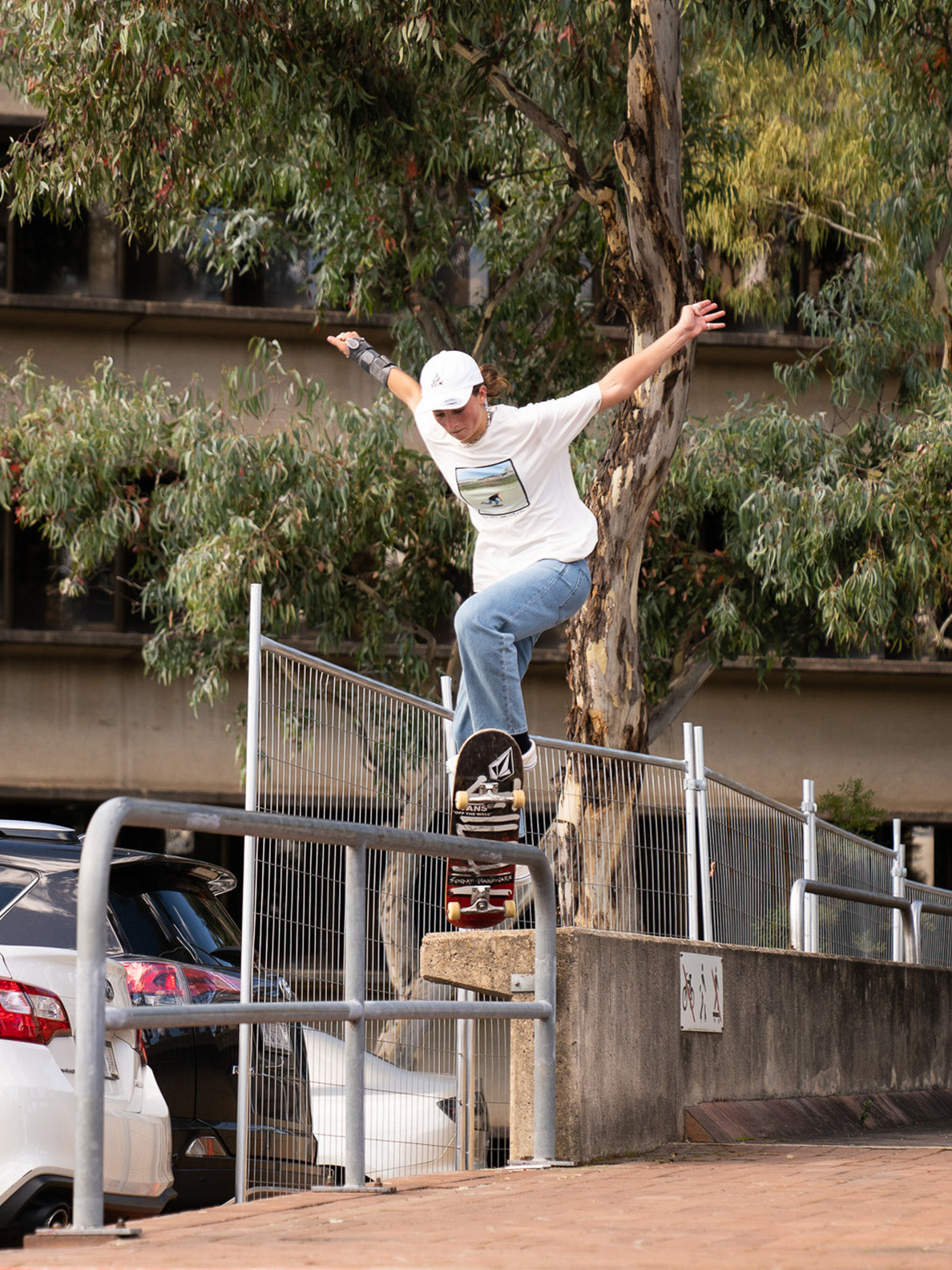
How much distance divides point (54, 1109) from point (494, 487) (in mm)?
2710

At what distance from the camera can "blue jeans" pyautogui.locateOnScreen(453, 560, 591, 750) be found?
6.38m

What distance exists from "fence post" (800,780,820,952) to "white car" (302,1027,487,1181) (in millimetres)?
3511

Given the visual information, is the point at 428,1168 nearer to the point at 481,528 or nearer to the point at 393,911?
the point at 393,911

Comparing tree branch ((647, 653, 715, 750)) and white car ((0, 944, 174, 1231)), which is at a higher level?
tree branch ((647, 653, 715, 750))

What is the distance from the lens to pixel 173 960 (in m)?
7.64

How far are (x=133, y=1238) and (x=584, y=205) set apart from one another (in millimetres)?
12383

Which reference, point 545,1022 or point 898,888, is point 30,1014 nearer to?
point 545,1022

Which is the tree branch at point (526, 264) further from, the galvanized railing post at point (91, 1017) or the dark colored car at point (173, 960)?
the galvanized railing post at point (91, 1017)

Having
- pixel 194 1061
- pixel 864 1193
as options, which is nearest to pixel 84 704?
pixel 194 1061

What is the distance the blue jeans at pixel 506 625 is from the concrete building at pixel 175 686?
13291 mm

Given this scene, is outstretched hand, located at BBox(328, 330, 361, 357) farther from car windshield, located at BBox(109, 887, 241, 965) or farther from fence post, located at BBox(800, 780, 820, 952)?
fence post, located at BBox(800, 780, 820, 952)

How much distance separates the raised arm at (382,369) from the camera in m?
6.75

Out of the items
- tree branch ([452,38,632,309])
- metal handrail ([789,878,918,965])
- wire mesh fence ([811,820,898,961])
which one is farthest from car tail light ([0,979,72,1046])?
tree branch ([452,38,632,309])

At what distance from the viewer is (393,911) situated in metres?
6.60
